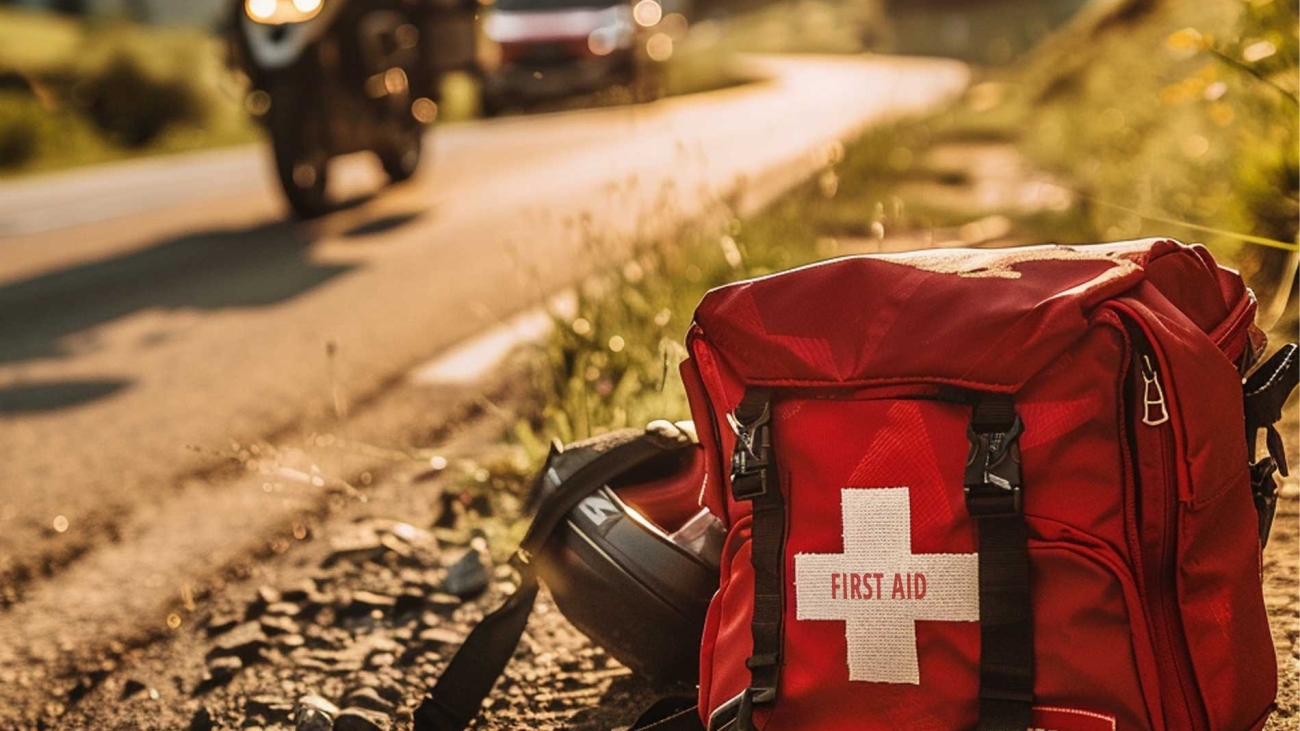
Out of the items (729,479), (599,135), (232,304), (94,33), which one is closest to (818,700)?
(729,479)

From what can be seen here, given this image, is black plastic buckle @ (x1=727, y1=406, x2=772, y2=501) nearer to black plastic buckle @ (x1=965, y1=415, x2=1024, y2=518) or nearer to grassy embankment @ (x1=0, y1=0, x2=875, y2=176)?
black plastic buckle @ (x1=965, y1=415, x2=1024, y2=518)

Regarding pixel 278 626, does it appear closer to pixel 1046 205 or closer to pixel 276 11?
pixel 1046 205

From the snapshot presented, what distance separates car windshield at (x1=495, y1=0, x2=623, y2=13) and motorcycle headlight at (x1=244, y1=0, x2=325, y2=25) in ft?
34.8

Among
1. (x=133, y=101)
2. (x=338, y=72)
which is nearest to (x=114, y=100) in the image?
(x=133, y=101)

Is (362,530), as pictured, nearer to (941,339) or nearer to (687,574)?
(687,574)

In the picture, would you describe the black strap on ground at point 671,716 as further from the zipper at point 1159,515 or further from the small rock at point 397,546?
the small rock at point 397,546

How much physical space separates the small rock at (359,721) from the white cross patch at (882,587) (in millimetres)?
803

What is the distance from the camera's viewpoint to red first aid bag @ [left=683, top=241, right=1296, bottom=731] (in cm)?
167

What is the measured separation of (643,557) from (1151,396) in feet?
2.59

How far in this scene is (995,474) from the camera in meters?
1.68

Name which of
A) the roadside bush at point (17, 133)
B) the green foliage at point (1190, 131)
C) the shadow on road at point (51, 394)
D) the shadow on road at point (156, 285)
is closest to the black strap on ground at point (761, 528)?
the green foliage at point (1190, 131)

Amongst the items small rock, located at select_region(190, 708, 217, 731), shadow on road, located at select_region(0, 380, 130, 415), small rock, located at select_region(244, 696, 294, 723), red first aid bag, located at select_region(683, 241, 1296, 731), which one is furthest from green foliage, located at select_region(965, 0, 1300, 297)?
shadow on road, located at select_region(0, 380, 130, 415)

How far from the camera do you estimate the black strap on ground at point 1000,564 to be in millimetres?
1666

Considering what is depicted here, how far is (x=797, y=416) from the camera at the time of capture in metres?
1.83
